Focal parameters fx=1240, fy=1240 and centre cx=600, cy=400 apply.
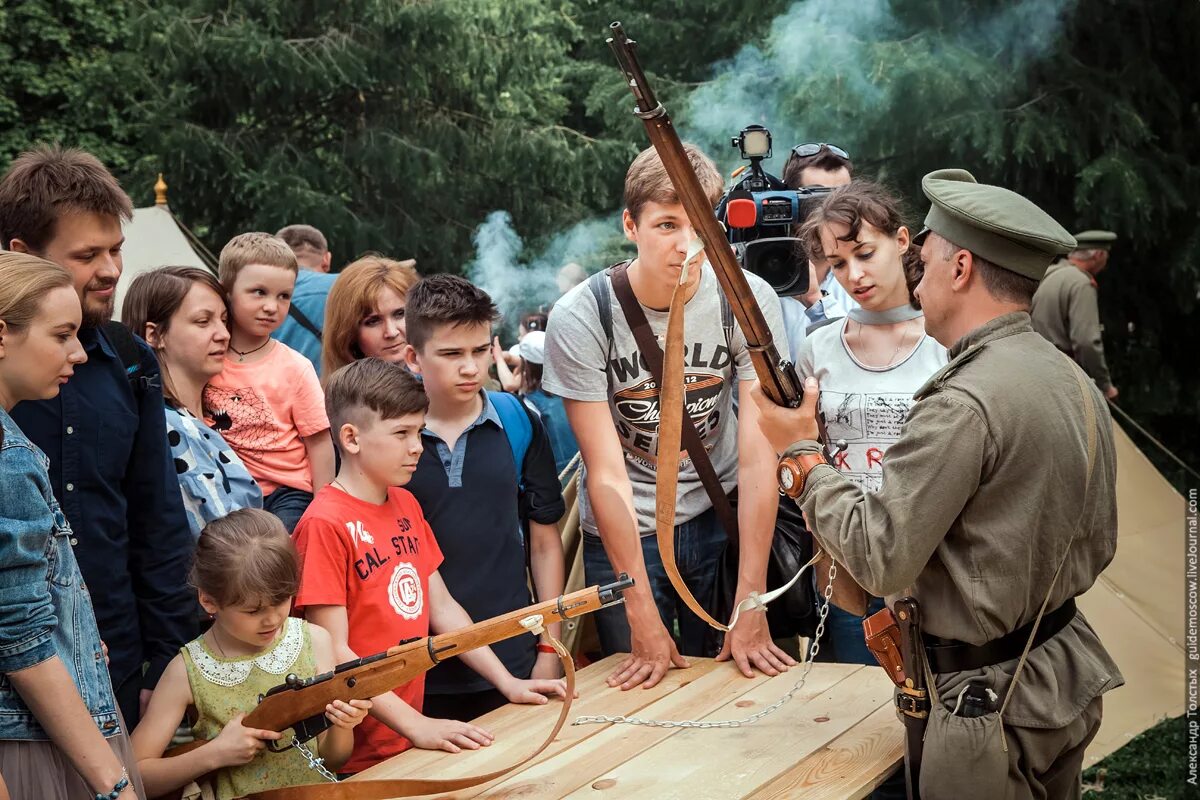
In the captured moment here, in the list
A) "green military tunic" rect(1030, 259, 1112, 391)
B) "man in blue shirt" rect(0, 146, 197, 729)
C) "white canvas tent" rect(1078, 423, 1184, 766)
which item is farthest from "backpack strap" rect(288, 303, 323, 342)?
"green military tunic" rect(1030, 259, 1112, 391)

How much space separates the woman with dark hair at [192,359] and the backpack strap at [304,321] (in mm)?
1499

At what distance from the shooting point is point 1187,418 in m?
10.4

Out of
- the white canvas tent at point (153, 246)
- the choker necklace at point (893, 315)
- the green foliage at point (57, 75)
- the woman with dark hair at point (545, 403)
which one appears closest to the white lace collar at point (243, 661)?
the choker necklace at point (893, 315)

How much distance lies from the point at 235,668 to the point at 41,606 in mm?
673

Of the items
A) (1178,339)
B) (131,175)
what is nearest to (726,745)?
(1178,339)

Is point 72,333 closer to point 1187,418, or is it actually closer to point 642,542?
point 642,542

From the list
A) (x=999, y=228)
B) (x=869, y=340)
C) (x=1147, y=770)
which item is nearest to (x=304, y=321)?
(x=869, y=340)

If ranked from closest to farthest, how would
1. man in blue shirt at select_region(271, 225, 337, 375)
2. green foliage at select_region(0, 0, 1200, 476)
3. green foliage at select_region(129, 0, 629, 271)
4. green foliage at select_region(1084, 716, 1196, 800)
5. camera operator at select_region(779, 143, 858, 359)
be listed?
camera operator at select_region(779, 143, 858, 359)
man in blue shirt at select_region(271, 225, 337, 375)
green foliage at select_region(1084, 716, 1196, 800)
green foliage at select_region(0, 0, 1200, 476)
green foliage at select_region(129, 0, 629, 271)

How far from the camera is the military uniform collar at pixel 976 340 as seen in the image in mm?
2693

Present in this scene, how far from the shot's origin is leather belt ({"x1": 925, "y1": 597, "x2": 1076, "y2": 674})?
2.68 m

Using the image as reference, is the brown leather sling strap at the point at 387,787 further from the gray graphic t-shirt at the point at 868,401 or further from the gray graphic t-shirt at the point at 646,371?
the gray graphic t-shirt at the point at 868,401

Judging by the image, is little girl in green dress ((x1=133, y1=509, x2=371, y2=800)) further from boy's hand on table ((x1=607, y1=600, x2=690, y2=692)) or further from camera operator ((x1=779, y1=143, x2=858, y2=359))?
camera operator ((x1=779, y1=143, x2=858, y2=359))

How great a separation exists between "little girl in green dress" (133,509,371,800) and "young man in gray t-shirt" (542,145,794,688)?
3.11 ft

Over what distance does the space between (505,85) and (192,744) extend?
10.0 metres
